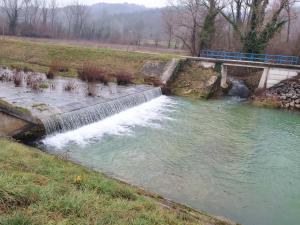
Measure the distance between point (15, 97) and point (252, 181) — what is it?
1053 cm

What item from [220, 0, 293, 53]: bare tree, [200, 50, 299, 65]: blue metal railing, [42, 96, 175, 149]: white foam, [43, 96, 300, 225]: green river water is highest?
[220, 0, 293, 53]: bare tree

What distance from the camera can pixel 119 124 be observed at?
15867 mm

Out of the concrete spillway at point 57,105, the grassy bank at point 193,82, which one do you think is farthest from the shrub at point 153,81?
the concrete spillway at point 57,105

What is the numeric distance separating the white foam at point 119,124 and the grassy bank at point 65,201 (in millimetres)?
4659

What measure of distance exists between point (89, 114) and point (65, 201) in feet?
32.9

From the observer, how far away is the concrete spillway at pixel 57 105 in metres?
12.1

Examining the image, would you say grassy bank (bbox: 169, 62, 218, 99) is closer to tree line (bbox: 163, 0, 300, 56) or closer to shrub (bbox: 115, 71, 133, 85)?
shrub (bbox: 115, 71, 133, 85)

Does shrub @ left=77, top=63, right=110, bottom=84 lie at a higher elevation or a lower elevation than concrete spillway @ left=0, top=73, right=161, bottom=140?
higher

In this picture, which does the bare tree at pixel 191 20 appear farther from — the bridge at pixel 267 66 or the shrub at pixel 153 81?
the shrub at pixel 153 81

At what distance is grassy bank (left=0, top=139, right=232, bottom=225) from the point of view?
4.86 m

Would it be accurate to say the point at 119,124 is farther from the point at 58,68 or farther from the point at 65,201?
the point at 58,68

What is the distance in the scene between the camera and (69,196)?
566 centimetres

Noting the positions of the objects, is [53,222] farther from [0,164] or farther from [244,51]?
[244,51]

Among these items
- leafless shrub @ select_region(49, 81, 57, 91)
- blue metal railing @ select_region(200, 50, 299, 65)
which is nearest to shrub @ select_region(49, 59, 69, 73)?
leafless shrub @ select_region(49, 81, 57, 91)
